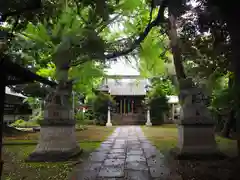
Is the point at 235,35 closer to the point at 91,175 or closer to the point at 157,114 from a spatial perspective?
the point at 91,175

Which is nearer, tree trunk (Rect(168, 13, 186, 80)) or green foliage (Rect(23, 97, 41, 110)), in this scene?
tree trunk (Rect(168, 13, 186, 80))

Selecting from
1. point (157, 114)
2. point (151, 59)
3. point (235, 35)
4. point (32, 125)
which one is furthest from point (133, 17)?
point (157, 114)

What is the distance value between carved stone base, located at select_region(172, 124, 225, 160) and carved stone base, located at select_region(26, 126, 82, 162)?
299cm

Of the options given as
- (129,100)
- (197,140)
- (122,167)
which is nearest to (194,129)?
(197,140)

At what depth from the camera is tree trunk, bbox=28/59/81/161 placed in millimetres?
7227

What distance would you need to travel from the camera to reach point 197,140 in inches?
289

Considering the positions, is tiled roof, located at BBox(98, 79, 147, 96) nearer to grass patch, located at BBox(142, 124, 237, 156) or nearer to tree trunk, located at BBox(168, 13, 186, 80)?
grass patch, located at BBox(142, 124, 237, 156)

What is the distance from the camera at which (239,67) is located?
235cm

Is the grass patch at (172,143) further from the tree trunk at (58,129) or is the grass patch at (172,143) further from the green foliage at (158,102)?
the green foliage at (158,102)

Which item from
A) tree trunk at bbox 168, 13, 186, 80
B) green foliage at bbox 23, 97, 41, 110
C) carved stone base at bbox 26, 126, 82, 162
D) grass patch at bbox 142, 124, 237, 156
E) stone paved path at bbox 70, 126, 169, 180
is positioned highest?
tree trunk at bbox 168, 13, 186, 80

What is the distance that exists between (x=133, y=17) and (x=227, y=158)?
5.95 metres

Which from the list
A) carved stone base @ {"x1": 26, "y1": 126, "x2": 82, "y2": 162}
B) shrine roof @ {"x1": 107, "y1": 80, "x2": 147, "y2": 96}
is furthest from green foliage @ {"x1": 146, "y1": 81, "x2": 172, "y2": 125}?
carved stone base @ {"x1": 26, "y1": 126, "x2": 82, "y2": 162}

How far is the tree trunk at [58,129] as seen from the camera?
723 cm

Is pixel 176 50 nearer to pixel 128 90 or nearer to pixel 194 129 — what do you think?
pixel 194 129
